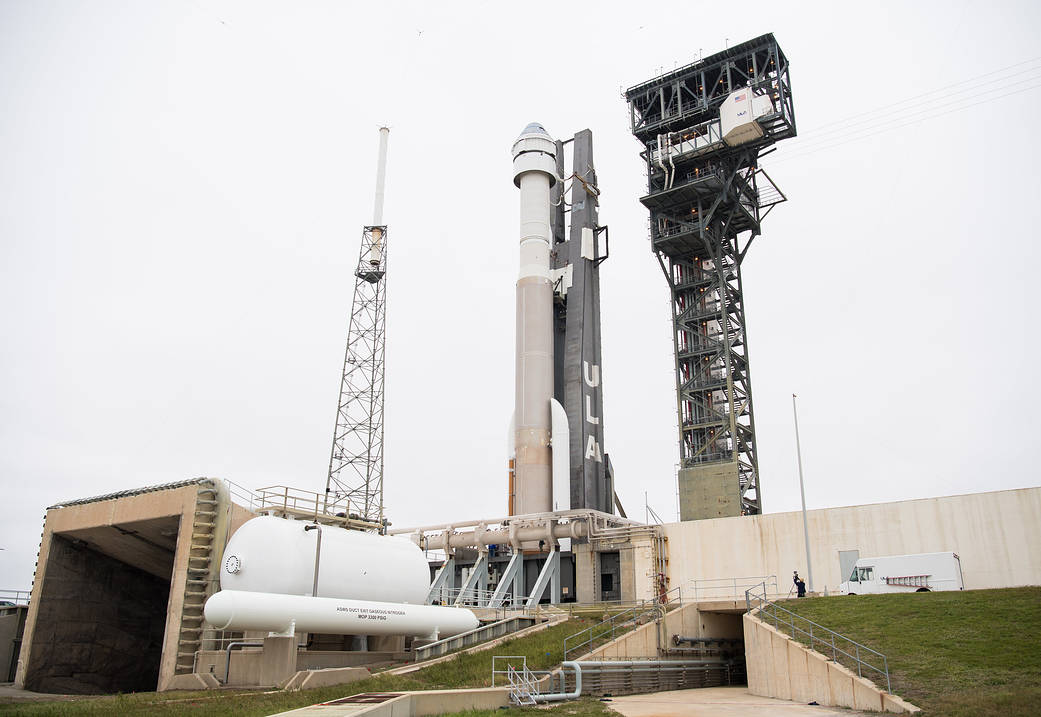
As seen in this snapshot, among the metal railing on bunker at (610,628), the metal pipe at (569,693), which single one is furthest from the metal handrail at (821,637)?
the metal pipe at (569,693)

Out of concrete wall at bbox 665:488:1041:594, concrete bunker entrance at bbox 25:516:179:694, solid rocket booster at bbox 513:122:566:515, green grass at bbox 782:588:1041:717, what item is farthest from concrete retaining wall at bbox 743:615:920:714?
solid rocket booster at bbox 513:122:566:515

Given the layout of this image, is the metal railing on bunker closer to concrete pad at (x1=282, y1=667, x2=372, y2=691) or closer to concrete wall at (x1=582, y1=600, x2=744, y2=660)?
concrete wall at (x1=582, y1=600, x2=744, y2=660)

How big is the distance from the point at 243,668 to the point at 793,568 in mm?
25498

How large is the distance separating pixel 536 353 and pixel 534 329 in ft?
5.31

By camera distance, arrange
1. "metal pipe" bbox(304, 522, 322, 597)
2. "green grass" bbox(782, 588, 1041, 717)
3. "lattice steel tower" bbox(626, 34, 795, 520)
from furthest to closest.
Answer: "lattice steel tower" bbox(626, 34, 795, 520), "metal pipe" bbox(304, 522, 322, 597), "green grass" bbox(782, 588, 1041, 717)

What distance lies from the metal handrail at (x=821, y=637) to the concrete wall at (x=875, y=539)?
9.64 meters

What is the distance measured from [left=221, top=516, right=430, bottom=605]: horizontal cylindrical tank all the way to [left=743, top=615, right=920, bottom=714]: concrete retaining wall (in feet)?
42.2

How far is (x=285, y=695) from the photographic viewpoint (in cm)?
2005

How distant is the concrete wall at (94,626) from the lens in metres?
30.6

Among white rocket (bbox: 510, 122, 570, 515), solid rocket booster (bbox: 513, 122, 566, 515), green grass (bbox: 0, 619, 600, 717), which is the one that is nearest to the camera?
green grass (bbox: 0, 619, 600, 717)

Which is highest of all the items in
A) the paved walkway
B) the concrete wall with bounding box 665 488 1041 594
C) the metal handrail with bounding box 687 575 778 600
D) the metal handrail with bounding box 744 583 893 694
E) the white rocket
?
the white rocket

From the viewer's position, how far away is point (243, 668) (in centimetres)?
2559

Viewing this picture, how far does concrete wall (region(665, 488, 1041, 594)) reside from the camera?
34312mm

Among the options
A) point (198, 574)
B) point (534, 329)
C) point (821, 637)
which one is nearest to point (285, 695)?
point (198, 574)
